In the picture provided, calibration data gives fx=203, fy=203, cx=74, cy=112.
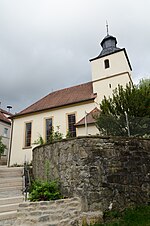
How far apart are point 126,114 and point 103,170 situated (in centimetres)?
273

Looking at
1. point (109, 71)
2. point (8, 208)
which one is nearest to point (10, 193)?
point (8, 208)

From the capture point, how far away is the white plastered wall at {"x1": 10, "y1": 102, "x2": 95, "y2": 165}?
17.4 metres

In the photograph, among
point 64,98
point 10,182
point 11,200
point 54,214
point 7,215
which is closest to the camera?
point 54,214

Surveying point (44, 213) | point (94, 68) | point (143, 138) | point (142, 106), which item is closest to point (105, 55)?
point (94, 68)

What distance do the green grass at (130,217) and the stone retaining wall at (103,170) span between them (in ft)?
0.61

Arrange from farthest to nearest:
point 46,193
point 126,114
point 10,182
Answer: point 10,182 → point 126,114 → point 46,193

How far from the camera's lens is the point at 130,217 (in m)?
5.35

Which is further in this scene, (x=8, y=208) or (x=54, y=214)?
(x=8, y=208)

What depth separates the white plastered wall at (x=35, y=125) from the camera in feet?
57.2

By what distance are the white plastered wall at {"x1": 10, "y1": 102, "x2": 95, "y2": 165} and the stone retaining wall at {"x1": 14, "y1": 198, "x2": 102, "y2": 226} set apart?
11.8 metres

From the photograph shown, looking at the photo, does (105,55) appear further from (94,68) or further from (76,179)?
(76,179)

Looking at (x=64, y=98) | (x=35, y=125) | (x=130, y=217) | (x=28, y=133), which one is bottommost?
(x=130, y=217)

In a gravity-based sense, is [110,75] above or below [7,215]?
above

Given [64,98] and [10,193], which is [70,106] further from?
[10,193]
